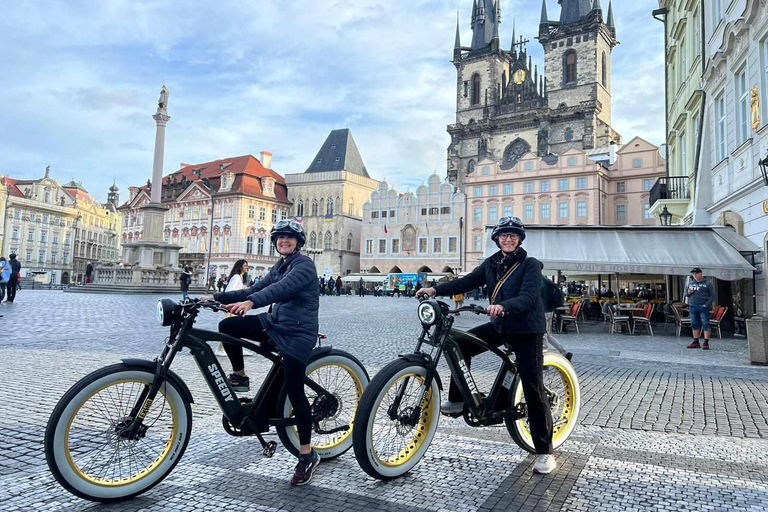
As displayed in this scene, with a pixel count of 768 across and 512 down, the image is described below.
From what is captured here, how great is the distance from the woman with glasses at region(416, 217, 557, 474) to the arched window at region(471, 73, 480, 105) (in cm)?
7068

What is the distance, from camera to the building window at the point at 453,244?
183 feet

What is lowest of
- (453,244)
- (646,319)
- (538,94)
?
(646,319)

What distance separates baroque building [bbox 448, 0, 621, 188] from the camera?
62.6m

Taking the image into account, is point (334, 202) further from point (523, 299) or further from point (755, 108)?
point (523, 299)

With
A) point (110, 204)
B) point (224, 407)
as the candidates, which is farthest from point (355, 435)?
point (110, 204)

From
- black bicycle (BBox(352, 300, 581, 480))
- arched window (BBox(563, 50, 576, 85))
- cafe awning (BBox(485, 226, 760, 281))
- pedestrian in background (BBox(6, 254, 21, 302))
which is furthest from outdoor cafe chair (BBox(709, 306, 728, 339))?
arched window (BBox(563, 50, 576, 85))

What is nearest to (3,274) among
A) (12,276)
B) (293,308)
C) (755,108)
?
(12,276)

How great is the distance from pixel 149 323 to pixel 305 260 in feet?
37.7

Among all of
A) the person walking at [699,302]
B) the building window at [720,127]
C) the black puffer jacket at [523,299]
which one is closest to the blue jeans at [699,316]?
the person walking at [699,302]

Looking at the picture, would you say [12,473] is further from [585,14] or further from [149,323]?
[585,14]

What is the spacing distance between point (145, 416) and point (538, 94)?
71330mm

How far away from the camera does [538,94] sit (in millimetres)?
68000

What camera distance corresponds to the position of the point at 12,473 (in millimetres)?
3309

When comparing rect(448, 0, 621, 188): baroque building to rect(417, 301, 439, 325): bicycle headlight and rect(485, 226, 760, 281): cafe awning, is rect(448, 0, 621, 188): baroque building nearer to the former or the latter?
rect(485, 226, 760, 281): cafe awning
